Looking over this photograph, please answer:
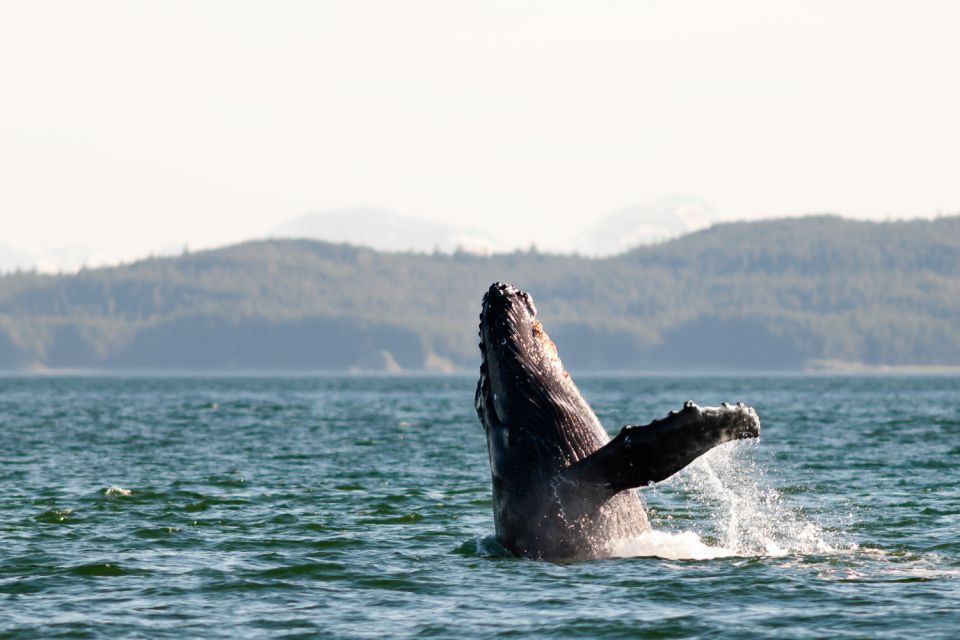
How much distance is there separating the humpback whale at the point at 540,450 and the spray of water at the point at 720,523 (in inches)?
27.1

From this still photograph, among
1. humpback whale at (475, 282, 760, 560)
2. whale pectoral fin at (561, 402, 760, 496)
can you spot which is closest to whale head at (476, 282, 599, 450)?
humpback whale at (475, 282, 760, 560)

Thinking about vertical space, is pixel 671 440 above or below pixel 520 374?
below

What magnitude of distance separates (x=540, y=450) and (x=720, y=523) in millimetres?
7385

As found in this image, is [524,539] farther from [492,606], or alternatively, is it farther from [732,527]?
[732,527]

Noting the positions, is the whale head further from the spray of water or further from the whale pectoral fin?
the spray of water

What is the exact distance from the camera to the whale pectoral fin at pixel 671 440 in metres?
13.5

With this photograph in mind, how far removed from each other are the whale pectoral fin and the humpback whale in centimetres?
17

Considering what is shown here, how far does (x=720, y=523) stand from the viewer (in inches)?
852

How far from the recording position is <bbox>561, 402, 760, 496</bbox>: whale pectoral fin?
44.4 ft

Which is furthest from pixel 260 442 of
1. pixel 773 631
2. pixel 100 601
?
pixel 773 631

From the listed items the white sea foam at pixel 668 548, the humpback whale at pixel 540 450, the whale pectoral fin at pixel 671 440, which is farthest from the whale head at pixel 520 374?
the white sea foam at pixel 668 548

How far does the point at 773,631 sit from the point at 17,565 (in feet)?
30.3

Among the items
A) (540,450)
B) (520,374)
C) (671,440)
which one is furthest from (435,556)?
(671,440)

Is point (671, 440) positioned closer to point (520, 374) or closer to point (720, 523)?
point (520, 374)
